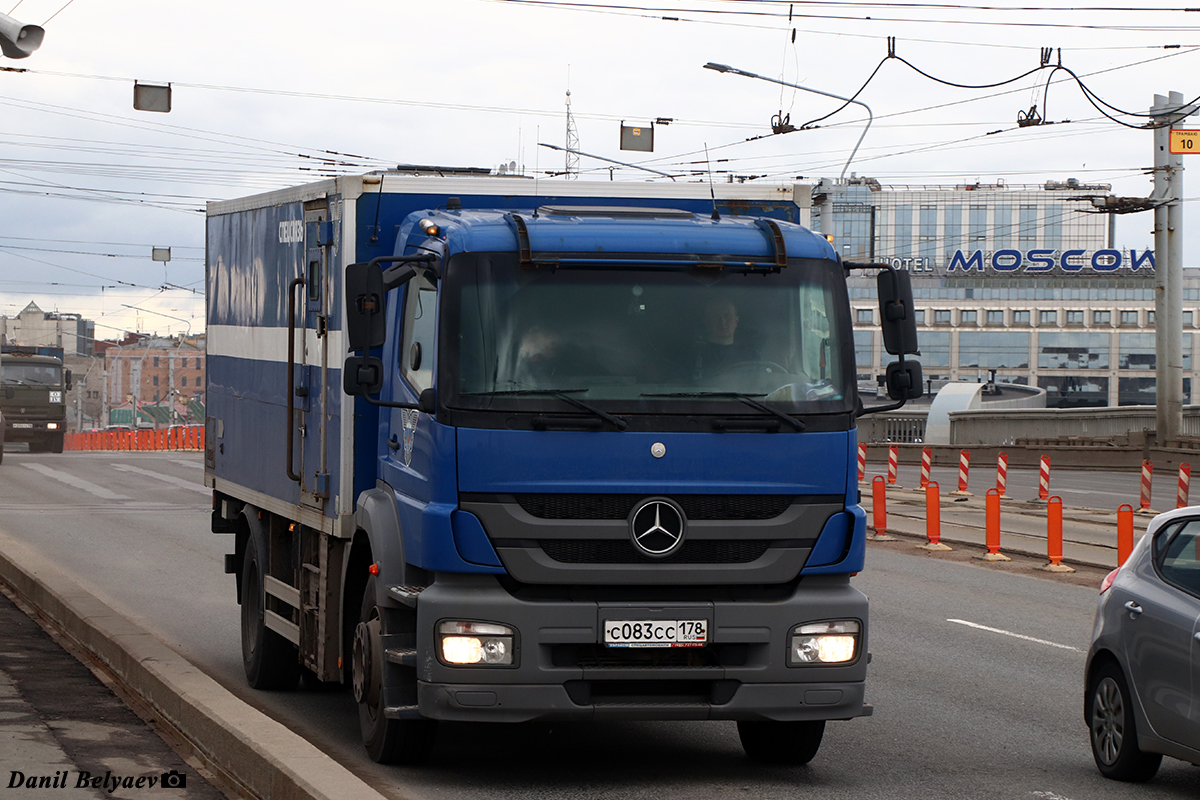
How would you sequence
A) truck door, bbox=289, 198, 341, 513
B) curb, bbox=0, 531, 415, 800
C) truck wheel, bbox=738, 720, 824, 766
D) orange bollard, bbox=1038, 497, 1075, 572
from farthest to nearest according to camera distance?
orange bollard, bbox=1038, 497, 1075, 572, truck door, bbox=289, 198, 341, 513, truck wheel, bbox=738, 720, 824, 766, curb, bbox=0, 531, 415, 800

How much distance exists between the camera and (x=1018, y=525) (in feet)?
81.6

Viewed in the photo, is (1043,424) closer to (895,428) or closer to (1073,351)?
(895,428)

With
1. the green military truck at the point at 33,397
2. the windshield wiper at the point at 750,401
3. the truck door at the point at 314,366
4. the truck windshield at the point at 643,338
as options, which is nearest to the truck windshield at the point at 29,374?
the green military truck at the point at 33,397

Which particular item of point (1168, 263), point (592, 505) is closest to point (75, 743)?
point (592, 505)

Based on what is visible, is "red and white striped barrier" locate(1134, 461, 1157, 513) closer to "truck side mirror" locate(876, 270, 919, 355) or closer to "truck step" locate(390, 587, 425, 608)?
"truck side mirror" locate(876, 270, 919, 355)

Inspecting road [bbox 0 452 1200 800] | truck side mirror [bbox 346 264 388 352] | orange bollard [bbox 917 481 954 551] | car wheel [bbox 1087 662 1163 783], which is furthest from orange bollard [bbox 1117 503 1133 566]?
truck side mirror [bbox 346 264 388 352]

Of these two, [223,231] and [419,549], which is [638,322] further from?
[223,231]

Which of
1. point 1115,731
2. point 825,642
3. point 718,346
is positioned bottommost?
point 1115,731

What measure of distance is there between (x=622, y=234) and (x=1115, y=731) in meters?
3.31

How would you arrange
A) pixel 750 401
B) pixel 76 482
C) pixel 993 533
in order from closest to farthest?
pixel 750 401, pixel 993 533, pixel 76 482

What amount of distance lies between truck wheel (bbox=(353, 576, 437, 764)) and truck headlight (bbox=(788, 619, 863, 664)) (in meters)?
1.73

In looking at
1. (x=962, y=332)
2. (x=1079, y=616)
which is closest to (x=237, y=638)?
(x=1079, y=616)

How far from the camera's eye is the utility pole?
3753 centimetres

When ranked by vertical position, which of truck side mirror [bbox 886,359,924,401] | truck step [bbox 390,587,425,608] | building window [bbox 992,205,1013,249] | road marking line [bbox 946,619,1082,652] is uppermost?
building window [bbox 992,205,1013,249]
